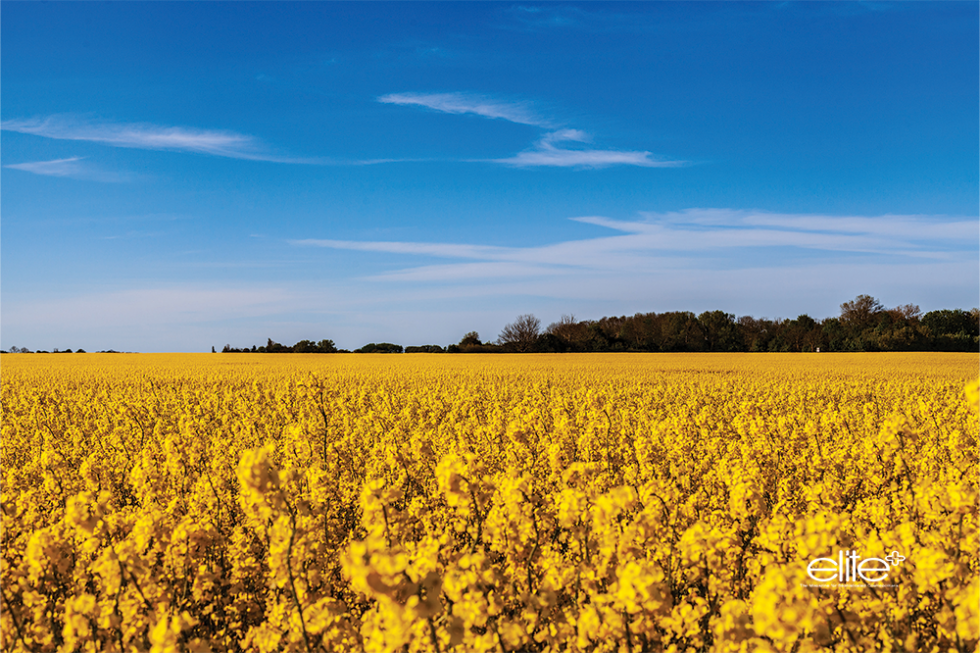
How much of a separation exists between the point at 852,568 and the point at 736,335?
236ft

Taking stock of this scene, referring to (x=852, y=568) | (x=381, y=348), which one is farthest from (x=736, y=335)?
(x=852, y=568)

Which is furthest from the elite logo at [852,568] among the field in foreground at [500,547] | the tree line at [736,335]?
the tree line at [736,335]

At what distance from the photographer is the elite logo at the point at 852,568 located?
3.08 meters

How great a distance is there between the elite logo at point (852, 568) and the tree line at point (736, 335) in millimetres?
59842

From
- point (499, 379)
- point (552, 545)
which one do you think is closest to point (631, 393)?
point (499, 379)

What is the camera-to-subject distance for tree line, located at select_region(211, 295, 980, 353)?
5984cm

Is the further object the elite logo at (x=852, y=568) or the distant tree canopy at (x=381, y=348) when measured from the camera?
the distant tree canopy at (x=381, y=348)

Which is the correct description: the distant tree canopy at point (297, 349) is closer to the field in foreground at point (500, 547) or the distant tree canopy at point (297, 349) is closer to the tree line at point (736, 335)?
the tree line at point (736, 335)

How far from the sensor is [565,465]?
571cm

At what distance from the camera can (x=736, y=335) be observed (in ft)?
228

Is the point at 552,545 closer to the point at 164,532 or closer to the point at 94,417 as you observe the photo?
the point at 164,532

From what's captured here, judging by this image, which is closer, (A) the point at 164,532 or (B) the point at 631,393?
(A) the point at 164,532

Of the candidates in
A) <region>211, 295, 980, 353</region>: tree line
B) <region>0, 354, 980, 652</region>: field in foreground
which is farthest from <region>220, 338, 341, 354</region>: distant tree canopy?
<region>0, 354, 980, 652</region>: field in foreground

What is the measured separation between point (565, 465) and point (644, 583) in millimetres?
3294
